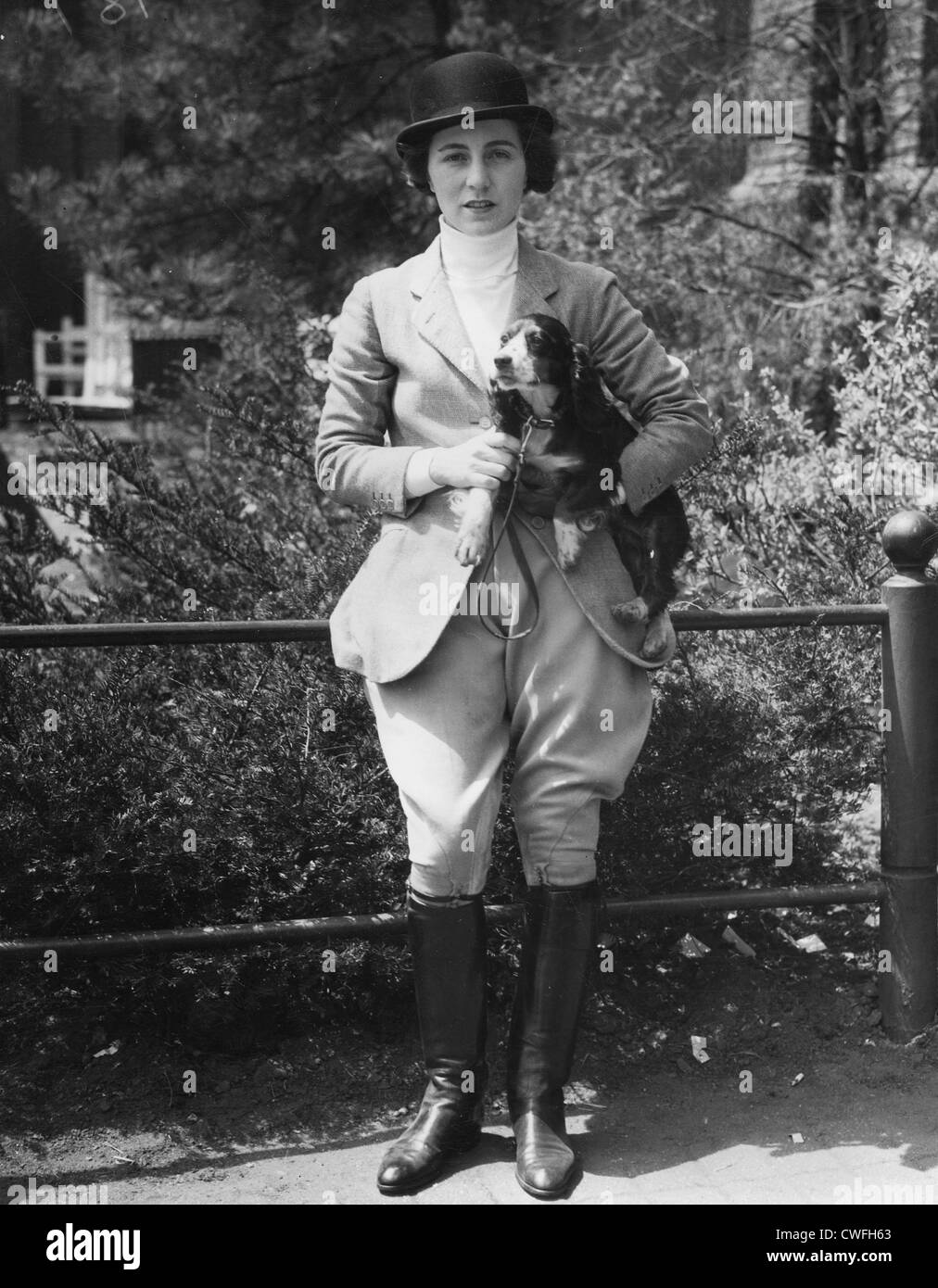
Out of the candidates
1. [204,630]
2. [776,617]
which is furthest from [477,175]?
[776,617]

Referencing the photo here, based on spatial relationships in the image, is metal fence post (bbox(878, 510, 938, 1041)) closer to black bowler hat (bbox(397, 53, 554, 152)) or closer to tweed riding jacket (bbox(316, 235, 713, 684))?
tweed riding jacket (bbox(316, 235, 713, 684))

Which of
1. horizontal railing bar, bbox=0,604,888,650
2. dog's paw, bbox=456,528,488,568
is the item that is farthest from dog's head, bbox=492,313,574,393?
horizontal railing bar, bbox=0,604,888,650

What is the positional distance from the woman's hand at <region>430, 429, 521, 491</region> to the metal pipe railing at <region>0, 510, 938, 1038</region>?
720 mm

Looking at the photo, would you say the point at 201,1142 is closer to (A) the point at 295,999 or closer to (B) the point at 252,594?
(A) the point at 295,999

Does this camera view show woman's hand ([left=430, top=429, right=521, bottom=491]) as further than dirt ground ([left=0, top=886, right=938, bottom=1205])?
No

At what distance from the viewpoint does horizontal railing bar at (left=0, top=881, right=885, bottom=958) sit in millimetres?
3150

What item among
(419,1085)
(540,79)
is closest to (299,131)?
(540,79)

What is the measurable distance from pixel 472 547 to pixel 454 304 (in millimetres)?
486

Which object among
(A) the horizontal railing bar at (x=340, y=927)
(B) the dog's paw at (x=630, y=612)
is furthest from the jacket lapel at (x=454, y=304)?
(A) the horizontal railing bar at (x=340, y=927)

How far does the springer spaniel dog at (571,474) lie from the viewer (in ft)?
8.56

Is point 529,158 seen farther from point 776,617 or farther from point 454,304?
point 776,617

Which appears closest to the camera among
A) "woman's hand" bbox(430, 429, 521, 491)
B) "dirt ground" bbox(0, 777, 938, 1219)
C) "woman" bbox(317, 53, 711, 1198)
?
"woman's hand" bbox(430, 429, 521, 491)

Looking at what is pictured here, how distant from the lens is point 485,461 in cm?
269

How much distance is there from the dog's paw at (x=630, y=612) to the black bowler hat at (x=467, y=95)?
0.93 m
